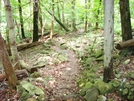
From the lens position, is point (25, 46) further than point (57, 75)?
Yes

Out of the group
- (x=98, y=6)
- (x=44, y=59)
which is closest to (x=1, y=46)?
(x=44, y=59)

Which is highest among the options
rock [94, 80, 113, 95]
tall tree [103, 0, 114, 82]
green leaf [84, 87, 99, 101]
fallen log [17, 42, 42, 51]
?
tall tree [103, 0, 114, 82]

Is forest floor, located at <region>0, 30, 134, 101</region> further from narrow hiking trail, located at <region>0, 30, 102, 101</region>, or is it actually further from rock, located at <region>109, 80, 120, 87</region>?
rock, located at <region>109, 80, 120, 87</region>

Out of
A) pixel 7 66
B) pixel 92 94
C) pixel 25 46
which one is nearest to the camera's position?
pixel 7 66

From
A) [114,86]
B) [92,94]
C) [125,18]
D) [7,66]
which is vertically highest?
[125,18]

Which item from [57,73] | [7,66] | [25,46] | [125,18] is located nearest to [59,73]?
[57,73]

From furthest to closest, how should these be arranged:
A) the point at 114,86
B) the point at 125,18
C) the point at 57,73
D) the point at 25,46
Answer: the point at 25,46 → the point at 57,73 → the point at 125,18 → the point at 114,86

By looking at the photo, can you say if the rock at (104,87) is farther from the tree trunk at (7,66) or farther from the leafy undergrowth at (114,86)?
the tree trunk at (7,66)

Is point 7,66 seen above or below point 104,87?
above

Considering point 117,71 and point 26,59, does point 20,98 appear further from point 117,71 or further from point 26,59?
point 26,59

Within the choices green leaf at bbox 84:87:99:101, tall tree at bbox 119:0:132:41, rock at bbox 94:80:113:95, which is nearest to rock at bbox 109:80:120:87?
rock at bbox 94:80:113:95

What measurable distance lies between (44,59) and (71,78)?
7.76 feet

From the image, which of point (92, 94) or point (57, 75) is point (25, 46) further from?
point (92, 94)

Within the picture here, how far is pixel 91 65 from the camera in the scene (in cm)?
729
